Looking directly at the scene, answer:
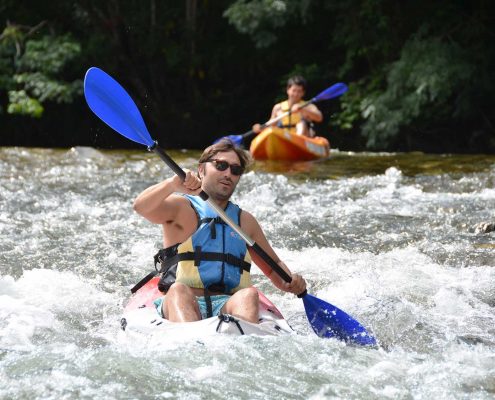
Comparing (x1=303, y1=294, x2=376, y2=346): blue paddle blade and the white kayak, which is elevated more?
the white kayak

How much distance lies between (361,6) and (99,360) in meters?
8.84

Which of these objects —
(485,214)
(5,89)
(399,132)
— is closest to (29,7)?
(5,89)

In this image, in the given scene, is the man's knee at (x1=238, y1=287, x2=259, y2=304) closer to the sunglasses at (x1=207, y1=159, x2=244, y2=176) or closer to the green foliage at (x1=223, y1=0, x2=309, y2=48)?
the sunglasses at (x1=207, y1=159, x2=244, y2=176)

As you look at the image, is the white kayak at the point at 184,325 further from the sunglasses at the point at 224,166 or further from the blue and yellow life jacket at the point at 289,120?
the blue and yellow life jacket at the point at 289,120

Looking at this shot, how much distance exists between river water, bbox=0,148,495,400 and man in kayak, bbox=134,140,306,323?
30 cm

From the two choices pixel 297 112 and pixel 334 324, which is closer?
pixel 334 324

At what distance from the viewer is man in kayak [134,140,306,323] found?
10.5 ft

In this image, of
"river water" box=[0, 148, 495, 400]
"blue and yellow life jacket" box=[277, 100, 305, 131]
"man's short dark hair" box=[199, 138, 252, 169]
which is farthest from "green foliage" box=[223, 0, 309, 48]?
"man's short dark hair" box=[199, 138, 252, 169]

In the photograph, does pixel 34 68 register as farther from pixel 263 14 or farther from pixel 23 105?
pixel 263 14

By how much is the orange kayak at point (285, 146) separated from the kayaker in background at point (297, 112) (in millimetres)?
165

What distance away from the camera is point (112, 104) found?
145 inches

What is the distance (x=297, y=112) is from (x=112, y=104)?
6154mm

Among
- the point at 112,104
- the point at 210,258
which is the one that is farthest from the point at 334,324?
the point at 112,104

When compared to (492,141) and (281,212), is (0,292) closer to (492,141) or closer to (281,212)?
(281,212)
